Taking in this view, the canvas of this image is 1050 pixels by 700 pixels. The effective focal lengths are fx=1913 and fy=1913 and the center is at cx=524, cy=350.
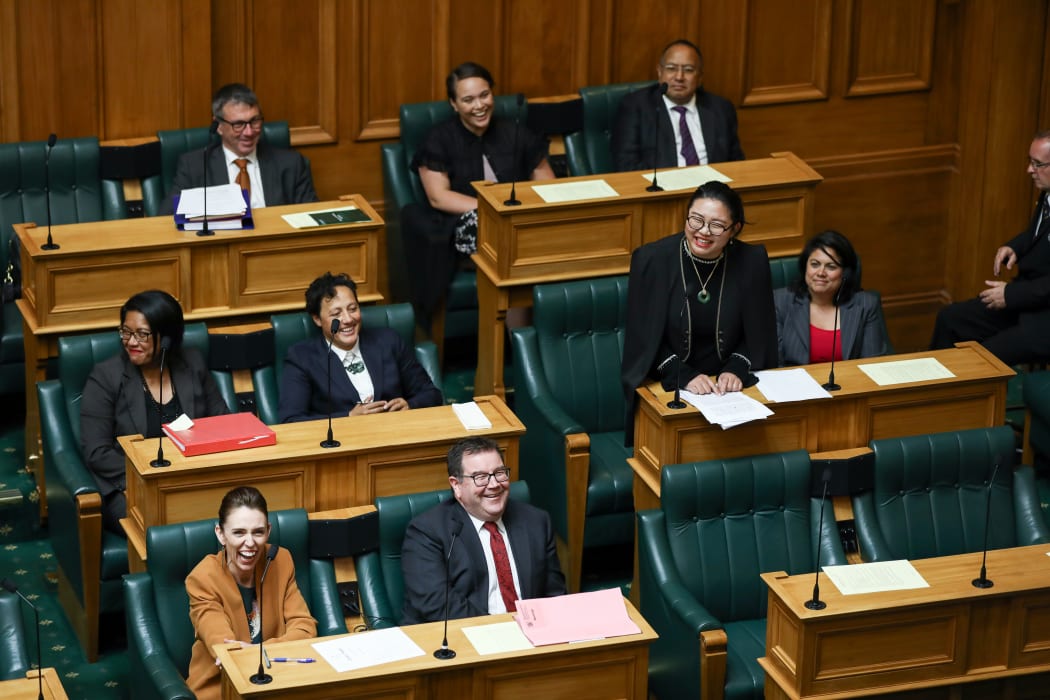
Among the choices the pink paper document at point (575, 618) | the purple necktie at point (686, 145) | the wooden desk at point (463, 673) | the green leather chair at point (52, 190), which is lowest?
the wooden desk at point (463, 673)

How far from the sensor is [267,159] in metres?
6.55

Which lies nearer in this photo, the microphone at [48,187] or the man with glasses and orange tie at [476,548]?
the man with glasses and orange tie at [476,548]

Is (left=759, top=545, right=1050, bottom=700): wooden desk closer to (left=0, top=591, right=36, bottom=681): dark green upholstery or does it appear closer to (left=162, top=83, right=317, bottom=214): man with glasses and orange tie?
(left=0, top=591, right=36, bottom=681): dark green upholstery

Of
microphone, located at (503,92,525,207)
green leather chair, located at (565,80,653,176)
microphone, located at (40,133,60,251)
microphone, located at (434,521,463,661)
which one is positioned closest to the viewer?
microphone, located at (434,521,463,661)

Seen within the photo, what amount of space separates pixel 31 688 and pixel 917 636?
211 centimetres

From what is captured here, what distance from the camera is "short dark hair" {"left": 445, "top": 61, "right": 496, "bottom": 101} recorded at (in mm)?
6707

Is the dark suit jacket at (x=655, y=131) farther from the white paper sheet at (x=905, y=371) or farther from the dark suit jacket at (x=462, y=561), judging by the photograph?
the dark suit jacket at (x=462, y=561)

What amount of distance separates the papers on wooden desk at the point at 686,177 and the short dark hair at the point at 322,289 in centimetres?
128

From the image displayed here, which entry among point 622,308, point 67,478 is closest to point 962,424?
point 622,308

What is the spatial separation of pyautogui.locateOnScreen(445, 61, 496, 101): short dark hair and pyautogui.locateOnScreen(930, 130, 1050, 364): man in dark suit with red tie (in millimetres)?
1807

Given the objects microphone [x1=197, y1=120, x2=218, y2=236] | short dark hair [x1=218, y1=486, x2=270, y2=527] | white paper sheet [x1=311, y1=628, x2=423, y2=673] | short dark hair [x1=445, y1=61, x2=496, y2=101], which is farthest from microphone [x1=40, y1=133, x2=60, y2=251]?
white paper sheet [x1=311, y1=628, x2=423, y2=673]

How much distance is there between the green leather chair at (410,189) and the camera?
22.2 feet

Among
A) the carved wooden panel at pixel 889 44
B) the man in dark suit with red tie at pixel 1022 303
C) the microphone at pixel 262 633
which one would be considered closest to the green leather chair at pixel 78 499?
the microphone at pixel 262 633

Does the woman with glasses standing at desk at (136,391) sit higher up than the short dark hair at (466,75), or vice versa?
the short dark hair at (466,75)
